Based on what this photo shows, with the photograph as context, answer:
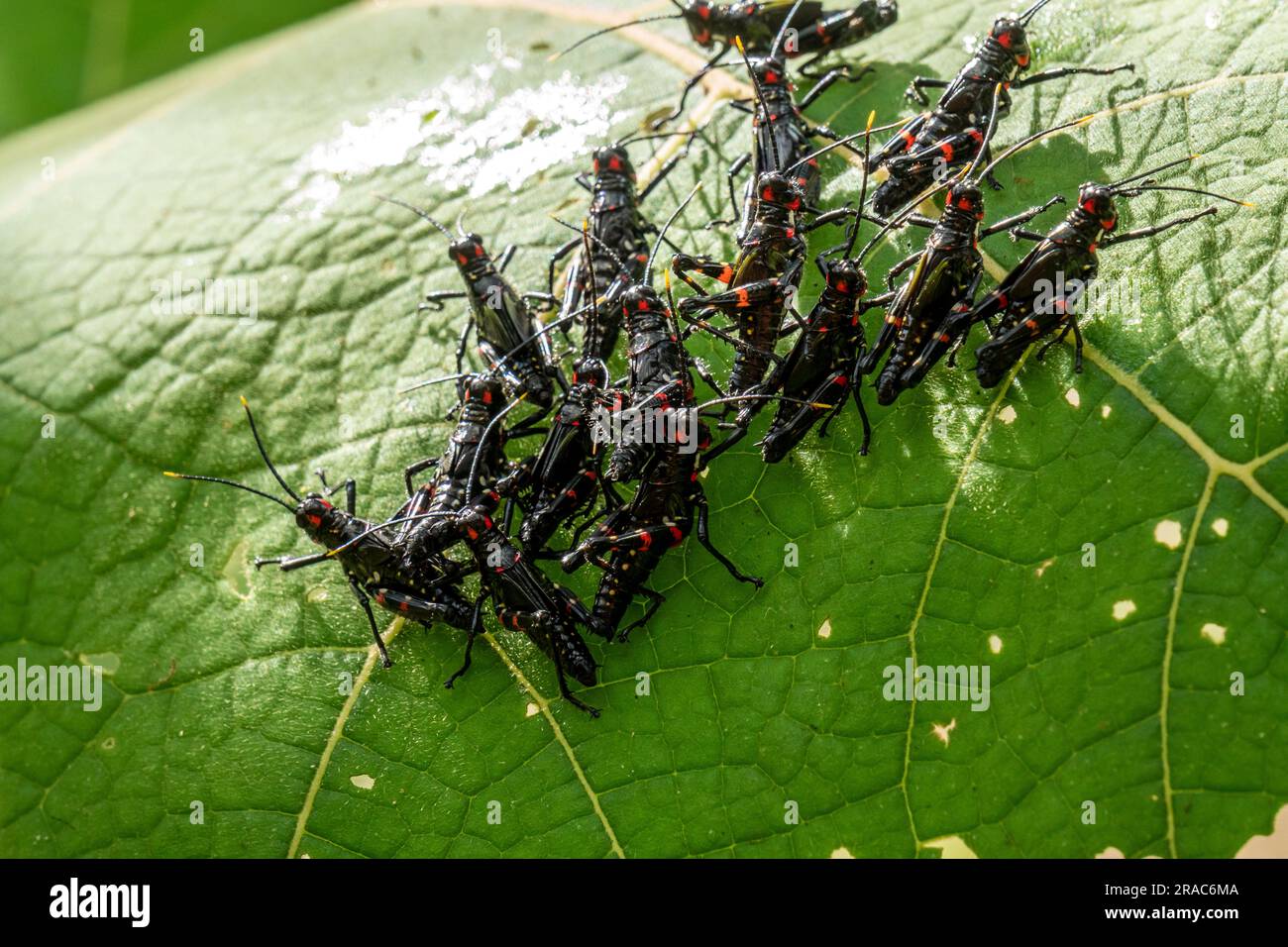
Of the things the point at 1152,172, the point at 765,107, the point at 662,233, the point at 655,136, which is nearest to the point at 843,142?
the point at 765,107

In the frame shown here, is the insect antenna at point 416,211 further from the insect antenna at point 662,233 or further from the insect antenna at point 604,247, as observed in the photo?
the insect antenna at point 662,233

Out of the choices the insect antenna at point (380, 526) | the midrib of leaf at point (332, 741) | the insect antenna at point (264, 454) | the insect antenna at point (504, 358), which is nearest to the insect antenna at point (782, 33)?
the insect antenna at point (504, 358)

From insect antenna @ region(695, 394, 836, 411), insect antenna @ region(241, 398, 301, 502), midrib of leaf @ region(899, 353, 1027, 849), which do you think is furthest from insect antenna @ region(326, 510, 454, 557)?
midrib of leaf @ region(899, 353, 1027, 849)

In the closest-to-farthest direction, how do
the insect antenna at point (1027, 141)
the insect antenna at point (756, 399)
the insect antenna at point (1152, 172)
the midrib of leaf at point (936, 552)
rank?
1. the midrib of leaf at point (936, 552)
2. the insect antenna at point (1152, 172)
3. the insect antenna at point (756, 399)
4. the insect antenna at point (1027, 141)

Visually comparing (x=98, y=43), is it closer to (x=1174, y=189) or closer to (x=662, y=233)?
(x=662, y=233)

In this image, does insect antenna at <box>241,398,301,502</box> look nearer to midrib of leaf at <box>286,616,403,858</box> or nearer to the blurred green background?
midrib of leaf at <box>286,616,403,858</box>

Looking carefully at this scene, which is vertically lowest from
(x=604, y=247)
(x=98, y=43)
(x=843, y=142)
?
(x=604, y=247)
